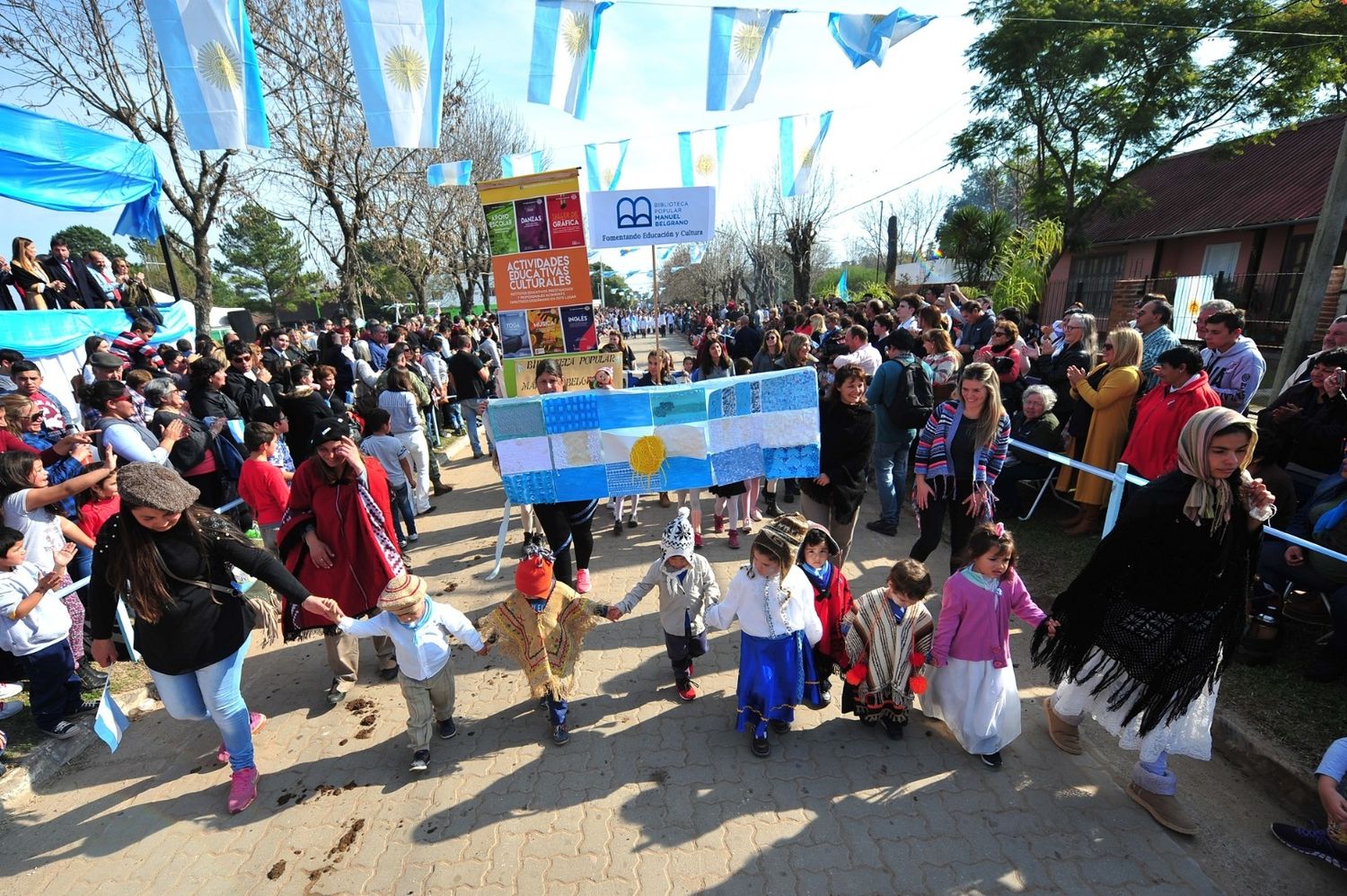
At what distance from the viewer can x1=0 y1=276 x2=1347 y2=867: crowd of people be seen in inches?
107

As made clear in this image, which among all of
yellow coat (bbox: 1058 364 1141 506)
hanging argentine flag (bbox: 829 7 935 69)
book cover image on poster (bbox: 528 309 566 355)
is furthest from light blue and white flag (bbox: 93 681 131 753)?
hanging argentine flag (bbox: 829 7 935 69)

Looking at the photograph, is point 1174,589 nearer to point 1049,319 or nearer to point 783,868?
point 783,868

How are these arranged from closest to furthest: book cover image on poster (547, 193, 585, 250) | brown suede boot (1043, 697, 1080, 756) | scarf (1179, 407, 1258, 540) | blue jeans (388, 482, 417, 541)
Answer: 1. scarf (1179, 407, 1258, 540)
2. brown suede boot (1043, 697, 1080, 756)
3. book cover image on poster (547, 193, 585, 250)
4. blue jeans (388, 482, 417, 541)

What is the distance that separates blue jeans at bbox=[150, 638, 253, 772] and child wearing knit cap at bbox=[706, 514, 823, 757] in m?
2.51

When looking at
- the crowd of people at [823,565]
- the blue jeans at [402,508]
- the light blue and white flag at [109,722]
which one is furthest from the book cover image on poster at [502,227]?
the light blue and white flag at [109,722]

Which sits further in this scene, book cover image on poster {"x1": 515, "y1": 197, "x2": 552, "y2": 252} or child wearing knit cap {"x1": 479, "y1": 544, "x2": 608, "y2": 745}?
book cover image on poster {"x1": 515, "y1": 197, "x2": 552, "y2": 252}

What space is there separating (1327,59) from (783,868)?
80.7ft

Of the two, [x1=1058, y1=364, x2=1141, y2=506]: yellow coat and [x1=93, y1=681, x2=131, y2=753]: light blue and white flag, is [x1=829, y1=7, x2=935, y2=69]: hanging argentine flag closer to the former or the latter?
[x1=1058, y1=364, x2=1141, y2=506]: yellow coat

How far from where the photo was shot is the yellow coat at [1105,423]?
520 centimetres

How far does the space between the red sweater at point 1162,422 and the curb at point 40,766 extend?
7325mm

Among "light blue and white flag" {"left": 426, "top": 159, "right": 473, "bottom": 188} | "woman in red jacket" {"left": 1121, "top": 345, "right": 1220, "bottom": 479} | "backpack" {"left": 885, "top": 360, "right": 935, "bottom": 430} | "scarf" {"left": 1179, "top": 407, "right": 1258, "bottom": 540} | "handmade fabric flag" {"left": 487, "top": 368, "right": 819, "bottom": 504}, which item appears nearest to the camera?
"scarf" {"left": 1179, "top": 407, "right": 1258, "bottom": 540}

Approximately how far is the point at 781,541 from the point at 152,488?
9.71ft

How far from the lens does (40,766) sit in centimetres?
340

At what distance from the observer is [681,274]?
52.2 metres
